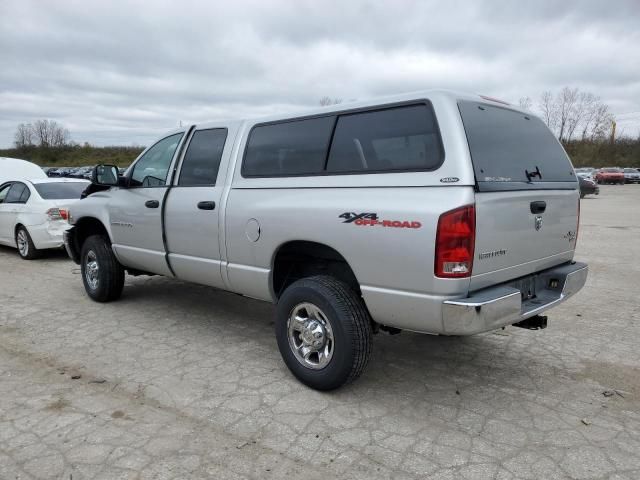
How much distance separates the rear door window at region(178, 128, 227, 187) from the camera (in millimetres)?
4434

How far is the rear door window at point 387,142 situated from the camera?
3.07 meters

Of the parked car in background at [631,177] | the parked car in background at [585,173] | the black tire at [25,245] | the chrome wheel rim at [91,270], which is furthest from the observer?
the parked car in background at [631,177]

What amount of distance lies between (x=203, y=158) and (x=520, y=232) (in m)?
2.81

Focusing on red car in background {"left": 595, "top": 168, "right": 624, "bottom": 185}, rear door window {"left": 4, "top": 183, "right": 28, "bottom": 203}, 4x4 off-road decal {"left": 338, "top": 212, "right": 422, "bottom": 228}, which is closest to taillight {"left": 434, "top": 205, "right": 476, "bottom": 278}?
4x4 off-road decal {"left": 338, "top": 212, "right": 422, "bottom": 228}

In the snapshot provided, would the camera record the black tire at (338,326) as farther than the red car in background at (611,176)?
No

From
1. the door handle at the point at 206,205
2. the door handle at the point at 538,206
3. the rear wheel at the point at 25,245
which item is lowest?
the rear wheel at the point at 25,245

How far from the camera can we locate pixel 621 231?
12.3m

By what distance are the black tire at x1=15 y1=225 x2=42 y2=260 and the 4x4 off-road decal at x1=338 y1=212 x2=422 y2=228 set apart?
7.76 meters

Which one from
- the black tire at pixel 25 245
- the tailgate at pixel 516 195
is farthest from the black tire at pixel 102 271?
the tailgate at pixel 516 195

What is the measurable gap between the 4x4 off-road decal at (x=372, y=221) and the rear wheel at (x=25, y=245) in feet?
25.5

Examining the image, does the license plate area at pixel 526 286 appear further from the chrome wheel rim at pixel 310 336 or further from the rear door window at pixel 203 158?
the rear door window at pixel 203 158

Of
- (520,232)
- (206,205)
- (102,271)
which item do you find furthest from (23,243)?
(520,232)

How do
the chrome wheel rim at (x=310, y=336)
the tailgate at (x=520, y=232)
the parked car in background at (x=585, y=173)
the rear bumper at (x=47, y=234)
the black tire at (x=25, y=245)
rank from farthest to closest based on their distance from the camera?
1. the parked car in background at (x=585, y=173)
2. the black tire at (x=25, y=245)
3. the rear bumper at (x=47, y=234)
4. the chrome wheel rim at (x=310, y=336)
5. the tailgate at (x=520, y=232)

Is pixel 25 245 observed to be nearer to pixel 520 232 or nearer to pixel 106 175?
pixel 106 175
